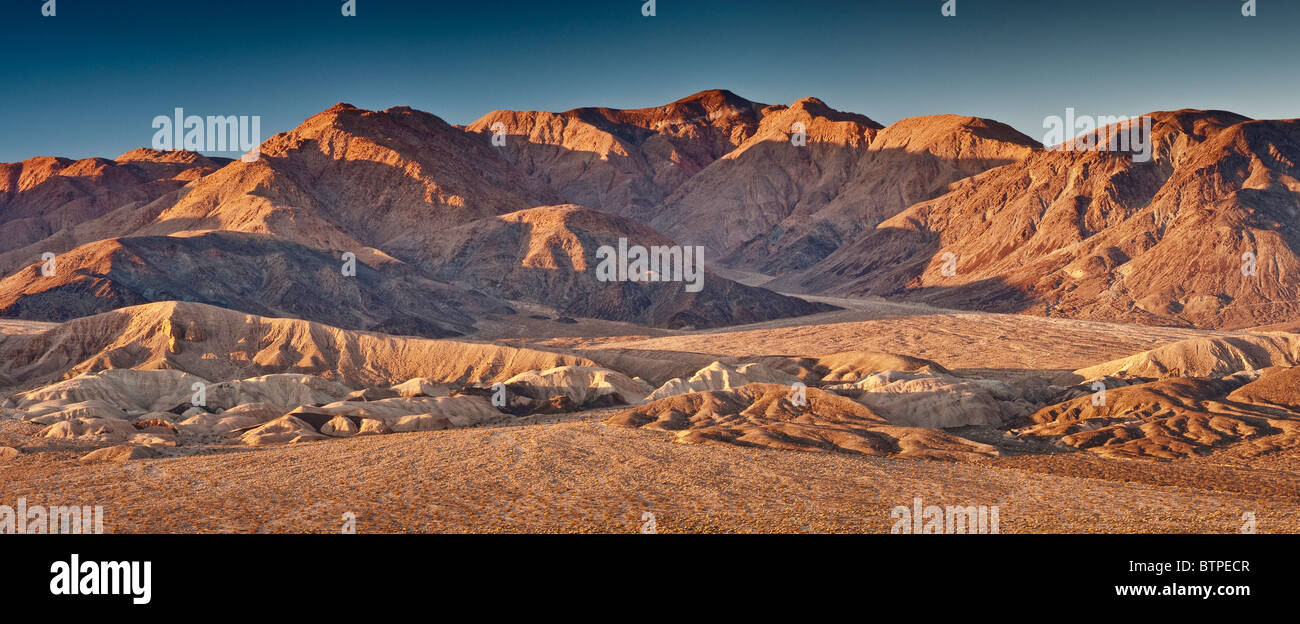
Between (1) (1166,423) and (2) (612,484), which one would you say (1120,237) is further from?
(2) (612,484)

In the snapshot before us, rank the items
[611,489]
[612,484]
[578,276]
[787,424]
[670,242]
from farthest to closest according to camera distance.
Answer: [670,242] < [578,276] < [787,424] < [612,484] < [611,489]

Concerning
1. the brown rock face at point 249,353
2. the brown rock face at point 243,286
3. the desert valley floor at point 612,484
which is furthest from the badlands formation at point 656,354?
the brown rock face at point 243,286

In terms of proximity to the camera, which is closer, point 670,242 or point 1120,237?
point 1120,237

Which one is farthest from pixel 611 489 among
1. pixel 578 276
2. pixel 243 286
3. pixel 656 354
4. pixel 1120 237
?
pixel 1120 237

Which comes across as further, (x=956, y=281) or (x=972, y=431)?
(x=956, y=281)

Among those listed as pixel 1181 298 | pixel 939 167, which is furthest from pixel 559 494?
pixel 939 167

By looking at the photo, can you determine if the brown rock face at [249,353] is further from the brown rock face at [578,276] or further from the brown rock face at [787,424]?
the brown rock face at [578,276]

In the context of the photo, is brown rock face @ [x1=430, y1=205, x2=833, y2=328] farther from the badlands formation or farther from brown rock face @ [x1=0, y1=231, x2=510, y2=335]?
brown rock face @ [x1=0, y1=231, x2=510, y2=335]

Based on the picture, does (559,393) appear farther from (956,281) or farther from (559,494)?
(956,281)
